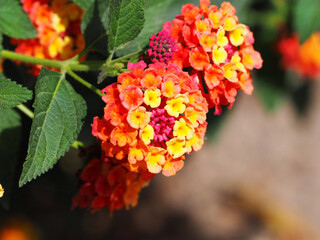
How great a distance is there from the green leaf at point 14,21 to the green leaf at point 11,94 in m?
0.34

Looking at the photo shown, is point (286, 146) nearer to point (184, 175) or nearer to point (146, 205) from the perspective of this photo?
point (184, 175)

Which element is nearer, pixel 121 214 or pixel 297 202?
pixel 121 214

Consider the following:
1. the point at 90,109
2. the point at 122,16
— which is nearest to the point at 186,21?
the point at 122,16

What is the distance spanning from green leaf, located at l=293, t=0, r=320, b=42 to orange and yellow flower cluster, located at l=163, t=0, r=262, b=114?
903 millimetres

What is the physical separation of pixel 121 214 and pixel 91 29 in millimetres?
2376

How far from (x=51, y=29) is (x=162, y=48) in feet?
1.62

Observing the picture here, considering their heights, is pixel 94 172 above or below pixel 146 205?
above

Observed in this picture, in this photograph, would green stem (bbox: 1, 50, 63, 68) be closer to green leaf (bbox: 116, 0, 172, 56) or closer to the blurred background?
green leaf (bbox: 116, 0, 172, 56)

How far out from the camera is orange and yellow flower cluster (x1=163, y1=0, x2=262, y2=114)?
0.98m

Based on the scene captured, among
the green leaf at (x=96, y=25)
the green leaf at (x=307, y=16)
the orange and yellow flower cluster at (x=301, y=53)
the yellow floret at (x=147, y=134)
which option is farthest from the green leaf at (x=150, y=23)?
the orange and yellow flower cluster at (x=301, y=53)

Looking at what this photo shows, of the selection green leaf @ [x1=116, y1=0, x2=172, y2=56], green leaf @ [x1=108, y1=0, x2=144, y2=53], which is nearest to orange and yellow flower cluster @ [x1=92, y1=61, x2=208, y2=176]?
green leaf @ [x1=108, y1=0, x2=144, y2=53]

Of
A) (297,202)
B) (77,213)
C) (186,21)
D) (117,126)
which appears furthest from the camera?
(297,202)

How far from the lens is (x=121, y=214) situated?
3.35 metres

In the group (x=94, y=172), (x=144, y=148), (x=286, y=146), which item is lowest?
(x=286, y=146)
